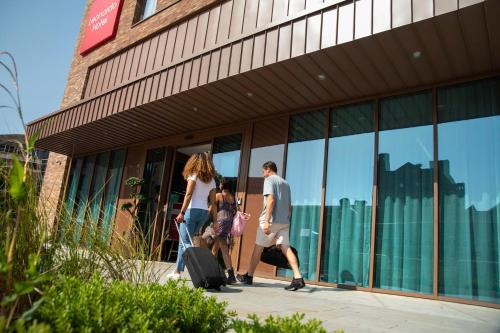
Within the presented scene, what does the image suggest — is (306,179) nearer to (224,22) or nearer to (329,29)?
(329,29)

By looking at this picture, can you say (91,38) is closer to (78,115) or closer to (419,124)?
(78,115)

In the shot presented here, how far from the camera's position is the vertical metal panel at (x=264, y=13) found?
5664 mm

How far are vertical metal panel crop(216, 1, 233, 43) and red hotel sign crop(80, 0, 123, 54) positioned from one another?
6497 millimetres

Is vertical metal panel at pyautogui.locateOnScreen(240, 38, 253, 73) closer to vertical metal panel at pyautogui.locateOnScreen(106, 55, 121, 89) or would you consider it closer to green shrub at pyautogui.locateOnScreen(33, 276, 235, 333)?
green shrub at pyautogui.locateOnScreen(33, 276, 235, 333)

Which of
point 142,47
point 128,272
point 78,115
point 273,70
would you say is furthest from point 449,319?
point 78,115

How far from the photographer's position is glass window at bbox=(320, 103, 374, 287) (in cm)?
602

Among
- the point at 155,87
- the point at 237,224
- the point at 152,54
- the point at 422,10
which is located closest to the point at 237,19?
the point at 155,87

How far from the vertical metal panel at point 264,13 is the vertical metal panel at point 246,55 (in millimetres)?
284

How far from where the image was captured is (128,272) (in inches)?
107

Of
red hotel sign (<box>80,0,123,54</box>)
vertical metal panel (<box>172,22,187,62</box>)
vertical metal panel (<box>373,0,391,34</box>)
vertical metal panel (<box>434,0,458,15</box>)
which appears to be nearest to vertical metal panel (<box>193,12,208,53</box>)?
vertical metal panel (<box>172,22,187,62</box>)

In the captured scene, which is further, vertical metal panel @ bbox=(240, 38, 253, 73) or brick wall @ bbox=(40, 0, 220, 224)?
brick wall @ bbox=(40, 0, 220, 224)

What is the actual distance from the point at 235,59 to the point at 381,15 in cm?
225

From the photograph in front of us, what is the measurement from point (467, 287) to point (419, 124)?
2389mm

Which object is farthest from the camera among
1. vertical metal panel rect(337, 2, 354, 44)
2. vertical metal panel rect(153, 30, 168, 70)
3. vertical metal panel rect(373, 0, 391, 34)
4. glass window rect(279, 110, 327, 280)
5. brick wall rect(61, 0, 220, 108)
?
brick wall rect(61, 0, 220, 108)
